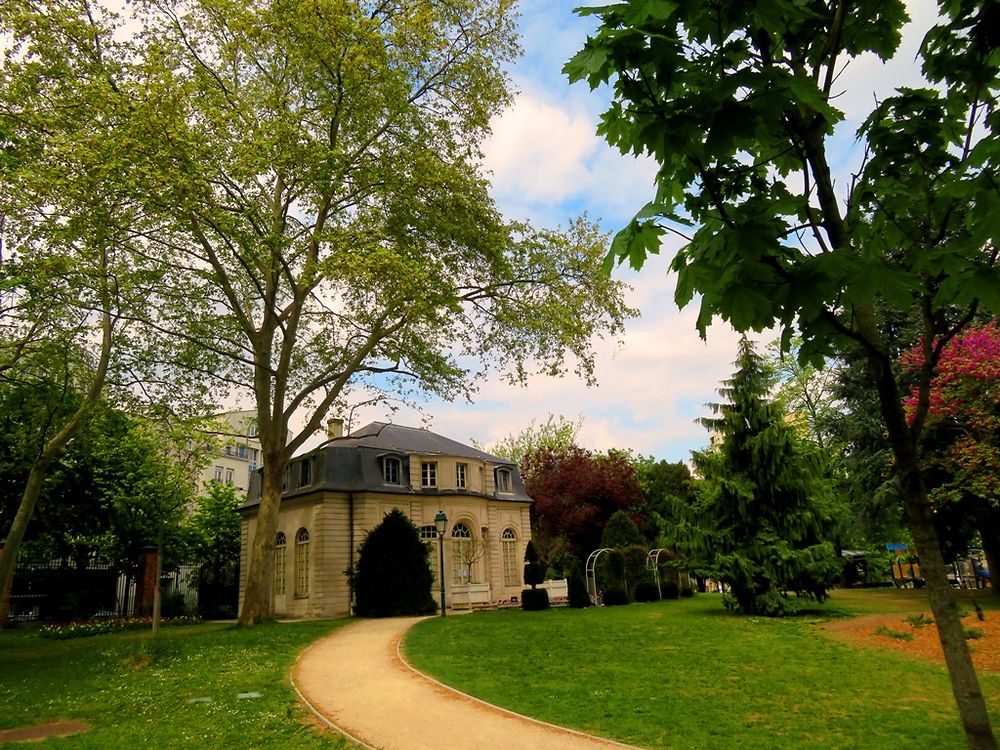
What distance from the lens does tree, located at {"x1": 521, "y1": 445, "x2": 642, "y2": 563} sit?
37.4 meters

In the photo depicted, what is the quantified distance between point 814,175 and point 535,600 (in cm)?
2346

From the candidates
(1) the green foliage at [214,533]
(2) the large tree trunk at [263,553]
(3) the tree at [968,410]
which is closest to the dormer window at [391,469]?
(2) the large tree trunk at [263,553]

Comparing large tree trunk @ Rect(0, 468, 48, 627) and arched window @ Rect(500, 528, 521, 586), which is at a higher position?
large tree trunk @ Rect(0, 468, 48, 627)

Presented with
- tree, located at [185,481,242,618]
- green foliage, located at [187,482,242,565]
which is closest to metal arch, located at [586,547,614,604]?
tree, located at [185,481,242,618]

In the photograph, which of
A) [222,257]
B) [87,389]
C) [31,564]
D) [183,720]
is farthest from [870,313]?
[31,564]

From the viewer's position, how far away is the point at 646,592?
27.5 m

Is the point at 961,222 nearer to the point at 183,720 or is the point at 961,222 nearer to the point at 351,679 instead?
the point at 183,720

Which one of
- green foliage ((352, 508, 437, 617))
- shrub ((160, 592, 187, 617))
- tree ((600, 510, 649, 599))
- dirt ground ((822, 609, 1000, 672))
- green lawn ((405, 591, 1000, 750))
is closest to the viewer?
green lawn ((405, 591, 1000, 750))

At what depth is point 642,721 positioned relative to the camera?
8055 millimetres

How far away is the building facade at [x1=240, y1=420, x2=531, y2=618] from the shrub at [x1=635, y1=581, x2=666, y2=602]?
688 centimetres

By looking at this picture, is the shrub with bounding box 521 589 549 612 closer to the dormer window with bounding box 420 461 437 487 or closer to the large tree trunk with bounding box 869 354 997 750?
the dormer window with bounding box 420 461 437 487

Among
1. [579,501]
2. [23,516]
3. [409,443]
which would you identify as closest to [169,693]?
[23,516]

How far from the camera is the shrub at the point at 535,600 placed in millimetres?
25500

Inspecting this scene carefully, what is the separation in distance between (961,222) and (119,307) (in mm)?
19880
